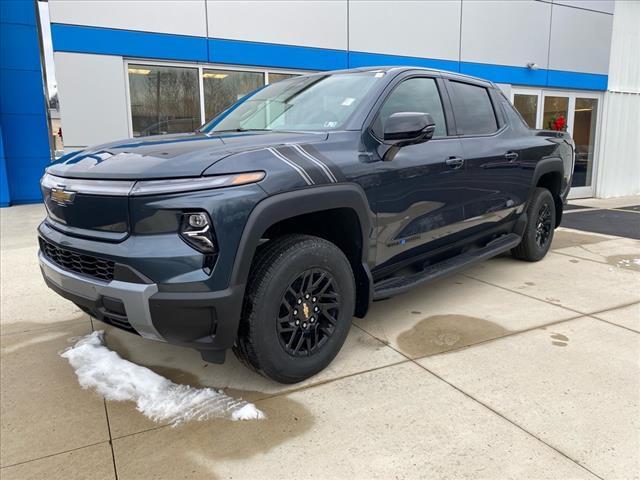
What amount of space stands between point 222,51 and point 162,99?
4.06ft

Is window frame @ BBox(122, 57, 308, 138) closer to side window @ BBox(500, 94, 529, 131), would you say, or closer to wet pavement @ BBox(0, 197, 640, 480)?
wet pavement @ BBox(0, 197, 640, 480)

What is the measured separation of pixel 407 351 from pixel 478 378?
538 mm

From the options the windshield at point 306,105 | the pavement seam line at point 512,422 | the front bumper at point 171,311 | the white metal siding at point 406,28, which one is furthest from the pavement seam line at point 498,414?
the white metal siding at point 406,28

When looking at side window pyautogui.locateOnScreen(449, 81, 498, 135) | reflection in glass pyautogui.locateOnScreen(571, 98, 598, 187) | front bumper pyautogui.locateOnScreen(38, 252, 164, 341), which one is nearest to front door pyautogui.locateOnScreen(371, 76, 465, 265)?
side window pyautogui.locateOnScreen(449, 81, 498, 135)

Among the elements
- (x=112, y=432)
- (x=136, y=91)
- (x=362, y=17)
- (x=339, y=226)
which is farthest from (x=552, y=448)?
(x=362, y=17)

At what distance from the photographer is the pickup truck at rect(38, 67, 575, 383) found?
7.88 ft

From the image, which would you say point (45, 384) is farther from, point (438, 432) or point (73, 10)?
point (73, 10)

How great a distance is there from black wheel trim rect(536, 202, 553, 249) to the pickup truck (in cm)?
152

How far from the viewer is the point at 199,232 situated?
2.38 metres

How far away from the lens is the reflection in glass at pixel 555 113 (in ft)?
40.4

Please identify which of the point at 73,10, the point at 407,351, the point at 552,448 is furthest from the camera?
the point at 73,10

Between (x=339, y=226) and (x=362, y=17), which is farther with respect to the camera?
(x=362, y=17)

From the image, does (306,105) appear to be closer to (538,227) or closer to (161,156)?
(161,156)

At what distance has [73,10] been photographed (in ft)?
23.5
